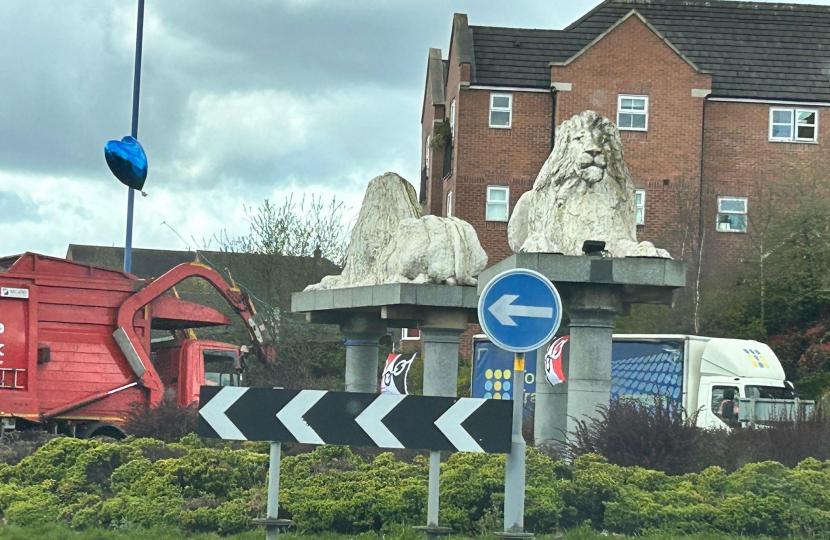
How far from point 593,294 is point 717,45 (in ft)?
101

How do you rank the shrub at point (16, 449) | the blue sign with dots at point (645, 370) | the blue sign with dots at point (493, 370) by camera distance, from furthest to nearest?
1. the blue sign with dots at point (493, 370)
2. the blue sign with dots at point (645, 370)
3. the shrub at point (16, 449)

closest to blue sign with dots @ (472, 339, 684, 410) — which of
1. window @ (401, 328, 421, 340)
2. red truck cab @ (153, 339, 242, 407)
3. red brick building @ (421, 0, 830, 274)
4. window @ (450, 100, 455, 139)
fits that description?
red truck cab @ (153, 339, 242, 407)

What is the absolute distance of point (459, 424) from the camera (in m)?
10.0

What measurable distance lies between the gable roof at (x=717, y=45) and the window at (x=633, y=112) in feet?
6.78

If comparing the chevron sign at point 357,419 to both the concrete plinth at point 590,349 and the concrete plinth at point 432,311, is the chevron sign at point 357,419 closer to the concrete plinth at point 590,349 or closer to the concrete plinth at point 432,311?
the concrete plinth at point 590,349

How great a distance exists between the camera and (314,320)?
70.4 ft

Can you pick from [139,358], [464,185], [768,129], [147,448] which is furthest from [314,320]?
[768,129]

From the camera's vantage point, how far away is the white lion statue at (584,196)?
605 inches

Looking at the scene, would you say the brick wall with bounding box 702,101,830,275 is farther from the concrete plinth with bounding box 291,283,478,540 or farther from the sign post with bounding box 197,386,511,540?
the sign post with bounding box 197,386,511,540

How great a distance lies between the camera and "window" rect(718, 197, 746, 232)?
41.6 metres

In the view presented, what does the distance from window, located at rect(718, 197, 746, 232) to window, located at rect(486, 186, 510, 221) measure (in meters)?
6.80

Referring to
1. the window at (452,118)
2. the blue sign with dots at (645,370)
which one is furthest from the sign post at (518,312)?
the window at (452,118)

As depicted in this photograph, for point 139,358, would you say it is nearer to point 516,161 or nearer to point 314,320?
point 314,320

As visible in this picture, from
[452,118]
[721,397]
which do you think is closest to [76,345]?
[721,397]
